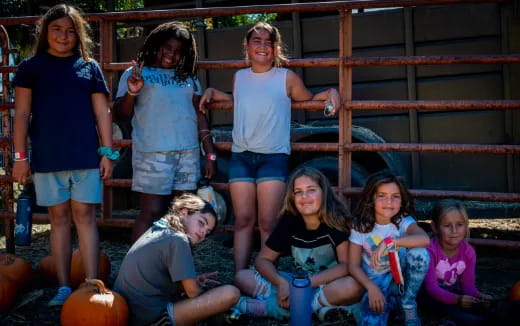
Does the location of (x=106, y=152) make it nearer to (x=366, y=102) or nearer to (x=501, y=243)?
(x=366, y=102)

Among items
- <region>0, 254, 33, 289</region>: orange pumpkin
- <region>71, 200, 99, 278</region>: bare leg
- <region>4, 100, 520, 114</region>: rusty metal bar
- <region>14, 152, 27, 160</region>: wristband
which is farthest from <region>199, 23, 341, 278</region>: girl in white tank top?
<region>0, 254, 33, 289</region>: orange pumpkin

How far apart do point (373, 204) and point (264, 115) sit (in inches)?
35.7

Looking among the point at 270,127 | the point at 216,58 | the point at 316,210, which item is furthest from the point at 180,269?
the point at 216,58

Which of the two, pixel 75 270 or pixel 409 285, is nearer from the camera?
pixel 409 285

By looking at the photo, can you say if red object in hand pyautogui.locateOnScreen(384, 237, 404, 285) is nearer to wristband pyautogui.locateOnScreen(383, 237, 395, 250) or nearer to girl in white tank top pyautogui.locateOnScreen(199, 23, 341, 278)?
wristband pyautogui.locateOnScreen(383, 237, 395, 250)

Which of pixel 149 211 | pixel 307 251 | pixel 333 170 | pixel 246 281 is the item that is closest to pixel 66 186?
pixel 149 211

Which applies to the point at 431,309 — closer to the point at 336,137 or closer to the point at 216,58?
the point at 336,137

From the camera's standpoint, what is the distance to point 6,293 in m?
3.19

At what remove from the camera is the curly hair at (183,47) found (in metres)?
3.53

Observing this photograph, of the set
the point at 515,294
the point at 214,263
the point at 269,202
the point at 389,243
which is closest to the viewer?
the point at 389,243

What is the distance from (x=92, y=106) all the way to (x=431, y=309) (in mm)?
2347

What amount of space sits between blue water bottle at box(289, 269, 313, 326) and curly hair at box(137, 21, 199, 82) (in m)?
1.74

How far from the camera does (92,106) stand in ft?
10.8

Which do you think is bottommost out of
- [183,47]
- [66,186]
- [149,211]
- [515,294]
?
[515,294]
